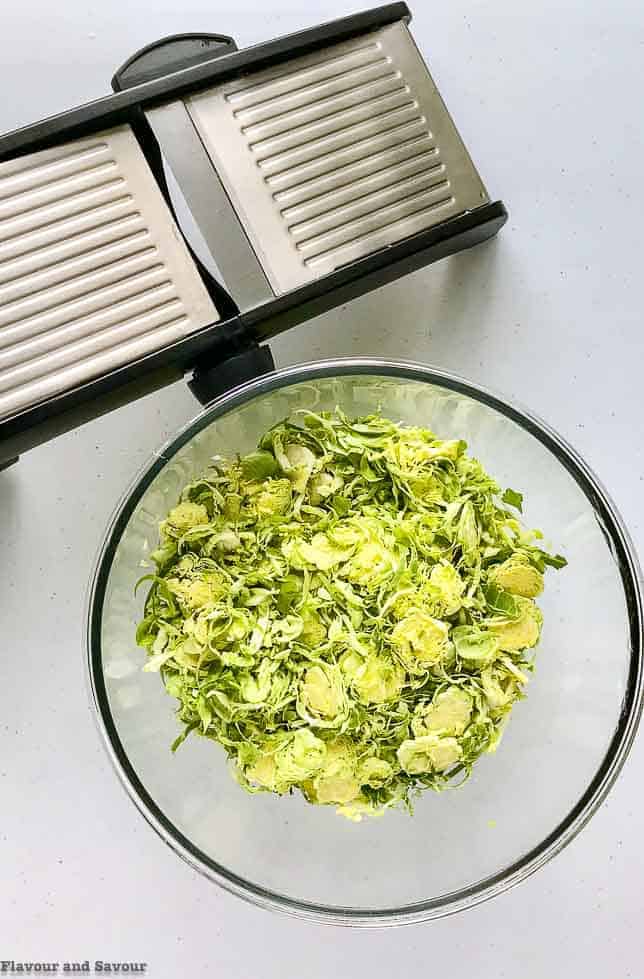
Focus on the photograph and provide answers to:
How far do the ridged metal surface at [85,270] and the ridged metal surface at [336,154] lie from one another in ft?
0.24

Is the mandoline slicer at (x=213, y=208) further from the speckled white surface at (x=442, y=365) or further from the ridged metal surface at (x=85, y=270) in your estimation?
the speckled white surface at (x=442, y=365)

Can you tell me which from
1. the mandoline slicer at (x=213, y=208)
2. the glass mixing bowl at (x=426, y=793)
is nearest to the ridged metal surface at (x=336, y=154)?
the mandoline slicer at (x=213, y=208)

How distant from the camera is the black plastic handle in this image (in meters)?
0.76

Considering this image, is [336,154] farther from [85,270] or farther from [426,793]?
[426,793]

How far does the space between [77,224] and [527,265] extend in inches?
18.2

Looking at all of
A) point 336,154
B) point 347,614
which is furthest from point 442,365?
point 347,614

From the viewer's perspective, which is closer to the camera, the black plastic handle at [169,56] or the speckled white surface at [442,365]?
the black plastic handle at [169,56]

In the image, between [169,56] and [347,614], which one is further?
[169,56]

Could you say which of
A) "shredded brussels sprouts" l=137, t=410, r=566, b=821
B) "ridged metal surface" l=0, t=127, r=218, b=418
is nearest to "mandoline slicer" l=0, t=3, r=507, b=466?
"ridged metal surface" l=0, t=127, r=218, b=418

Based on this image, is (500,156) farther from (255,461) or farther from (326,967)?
(326,967)

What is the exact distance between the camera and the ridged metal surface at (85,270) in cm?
72

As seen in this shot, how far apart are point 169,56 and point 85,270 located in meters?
0.21

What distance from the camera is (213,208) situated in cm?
76

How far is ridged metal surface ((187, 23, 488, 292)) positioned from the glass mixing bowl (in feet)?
0.41
